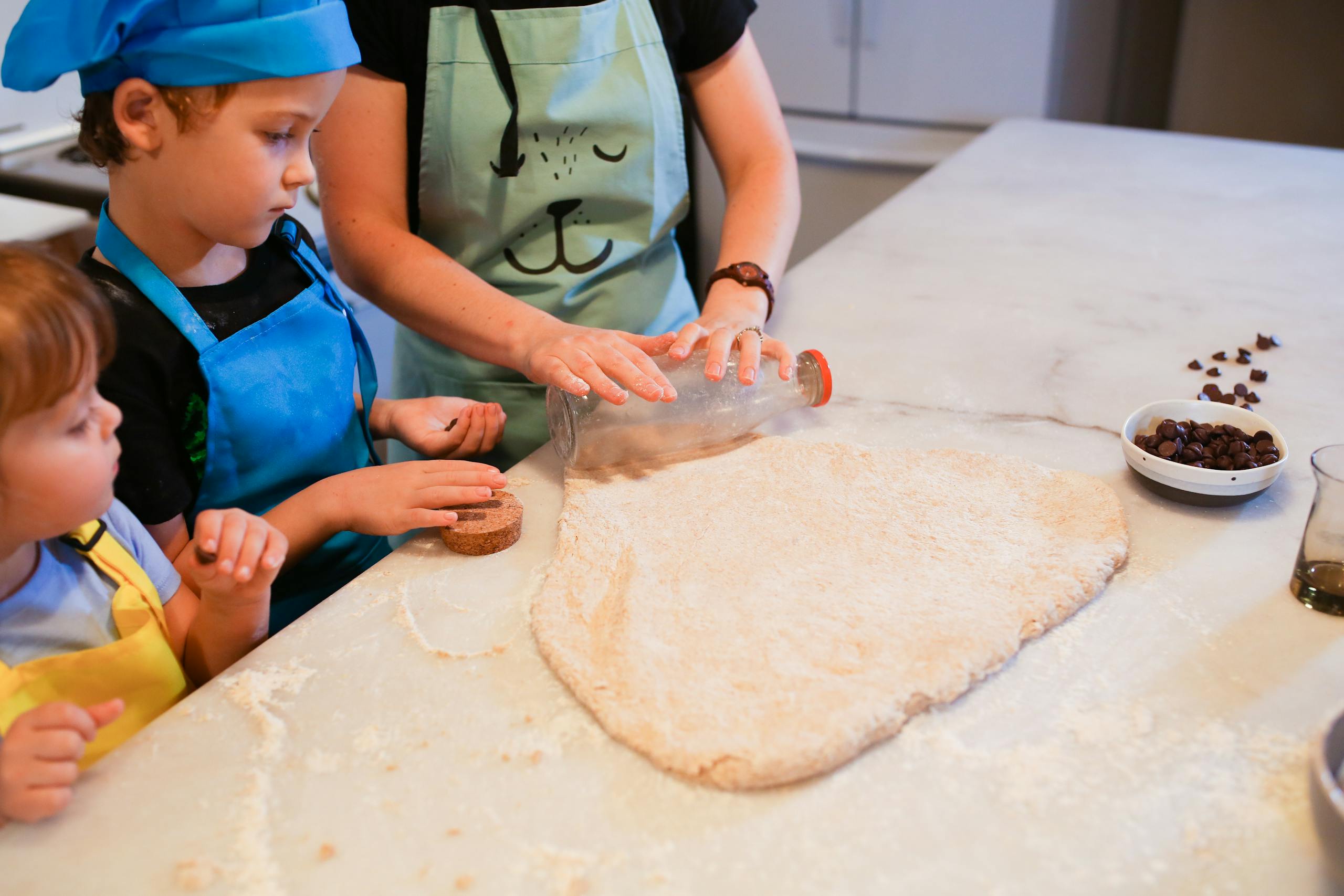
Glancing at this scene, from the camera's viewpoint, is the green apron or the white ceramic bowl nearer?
the white ceramic bowl

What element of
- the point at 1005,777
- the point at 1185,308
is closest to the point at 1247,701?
the point at 1005,777

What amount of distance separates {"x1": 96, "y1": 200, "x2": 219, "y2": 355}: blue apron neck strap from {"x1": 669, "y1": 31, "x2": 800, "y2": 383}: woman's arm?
653 mm

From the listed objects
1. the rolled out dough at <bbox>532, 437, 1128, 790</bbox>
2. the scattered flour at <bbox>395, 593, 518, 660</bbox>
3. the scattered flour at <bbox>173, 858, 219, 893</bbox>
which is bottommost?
the scattered flour at <bbox>395, 593, 518, 660</bbox>

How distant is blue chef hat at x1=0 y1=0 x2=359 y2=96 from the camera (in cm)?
81

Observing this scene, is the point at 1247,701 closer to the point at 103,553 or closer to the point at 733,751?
the point at 733,751

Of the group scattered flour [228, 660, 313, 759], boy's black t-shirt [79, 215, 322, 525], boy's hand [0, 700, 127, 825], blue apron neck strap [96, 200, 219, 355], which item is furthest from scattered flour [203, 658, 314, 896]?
blue apron neck strap [96, 200, 219, 355]

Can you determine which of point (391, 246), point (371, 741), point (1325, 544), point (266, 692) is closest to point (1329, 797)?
point (1325, 544)

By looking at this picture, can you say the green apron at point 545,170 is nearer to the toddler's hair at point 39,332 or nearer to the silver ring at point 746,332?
the silver ring at point 746,332

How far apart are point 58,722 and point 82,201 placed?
1.83 metres

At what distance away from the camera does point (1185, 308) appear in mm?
1377

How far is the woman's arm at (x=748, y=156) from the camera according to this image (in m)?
1.45

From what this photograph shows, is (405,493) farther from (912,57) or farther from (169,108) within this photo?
(912,57)

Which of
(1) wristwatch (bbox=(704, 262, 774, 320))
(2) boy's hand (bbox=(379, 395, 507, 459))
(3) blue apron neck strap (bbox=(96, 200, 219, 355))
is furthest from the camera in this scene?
(1) wristwatch (bbox=(704, 262, 774, 320))

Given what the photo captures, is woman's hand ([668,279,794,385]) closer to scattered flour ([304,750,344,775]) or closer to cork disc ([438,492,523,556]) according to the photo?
cork disc ([438,492,523,556])
